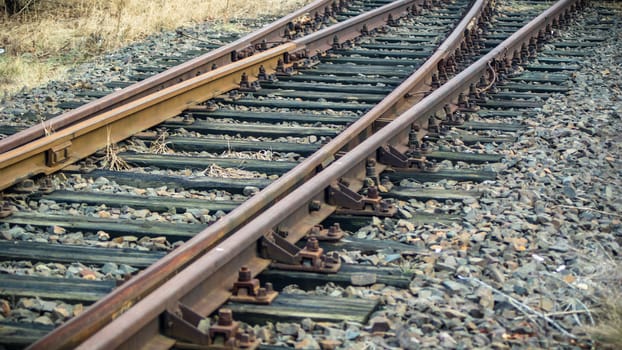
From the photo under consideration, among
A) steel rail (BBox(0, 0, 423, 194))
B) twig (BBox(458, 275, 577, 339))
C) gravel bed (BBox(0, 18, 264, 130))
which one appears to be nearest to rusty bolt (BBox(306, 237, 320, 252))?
twig (BBox(458, 275, 577, 339))

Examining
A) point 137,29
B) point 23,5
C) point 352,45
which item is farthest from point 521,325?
point 23,5

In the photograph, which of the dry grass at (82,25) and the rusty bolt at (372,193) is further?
the dry grass at (82,25)

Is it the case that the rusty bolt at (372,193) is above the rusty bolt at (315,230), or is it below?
above

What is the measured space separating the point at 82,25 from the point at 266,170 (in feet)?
A: 24.4

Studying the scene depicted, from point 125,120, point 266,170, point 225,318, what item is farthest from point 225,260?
point 125,120

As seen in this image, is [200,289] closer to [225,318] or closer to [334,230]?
[225,318]

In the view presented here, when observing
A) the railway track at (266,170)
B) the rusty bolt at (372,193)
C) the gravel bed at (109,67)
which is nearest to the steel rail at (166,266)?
the railway track at (266,170)

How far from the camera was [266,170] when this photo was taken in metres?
6.87

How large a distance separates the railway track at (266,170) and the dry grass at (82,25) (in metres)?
2.56

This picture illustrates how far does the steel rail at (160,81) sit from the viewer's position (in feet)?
23.3

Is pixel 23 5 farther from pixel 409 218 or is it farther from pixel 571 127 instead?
pixel 409 218

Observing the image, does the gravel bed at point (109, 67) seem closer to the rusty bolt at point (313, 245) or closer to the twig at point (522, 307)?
the rusty bolt at point (313, 245)

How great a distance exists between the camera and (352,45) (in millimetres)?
11852

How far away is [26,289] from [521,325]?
7.22ft
